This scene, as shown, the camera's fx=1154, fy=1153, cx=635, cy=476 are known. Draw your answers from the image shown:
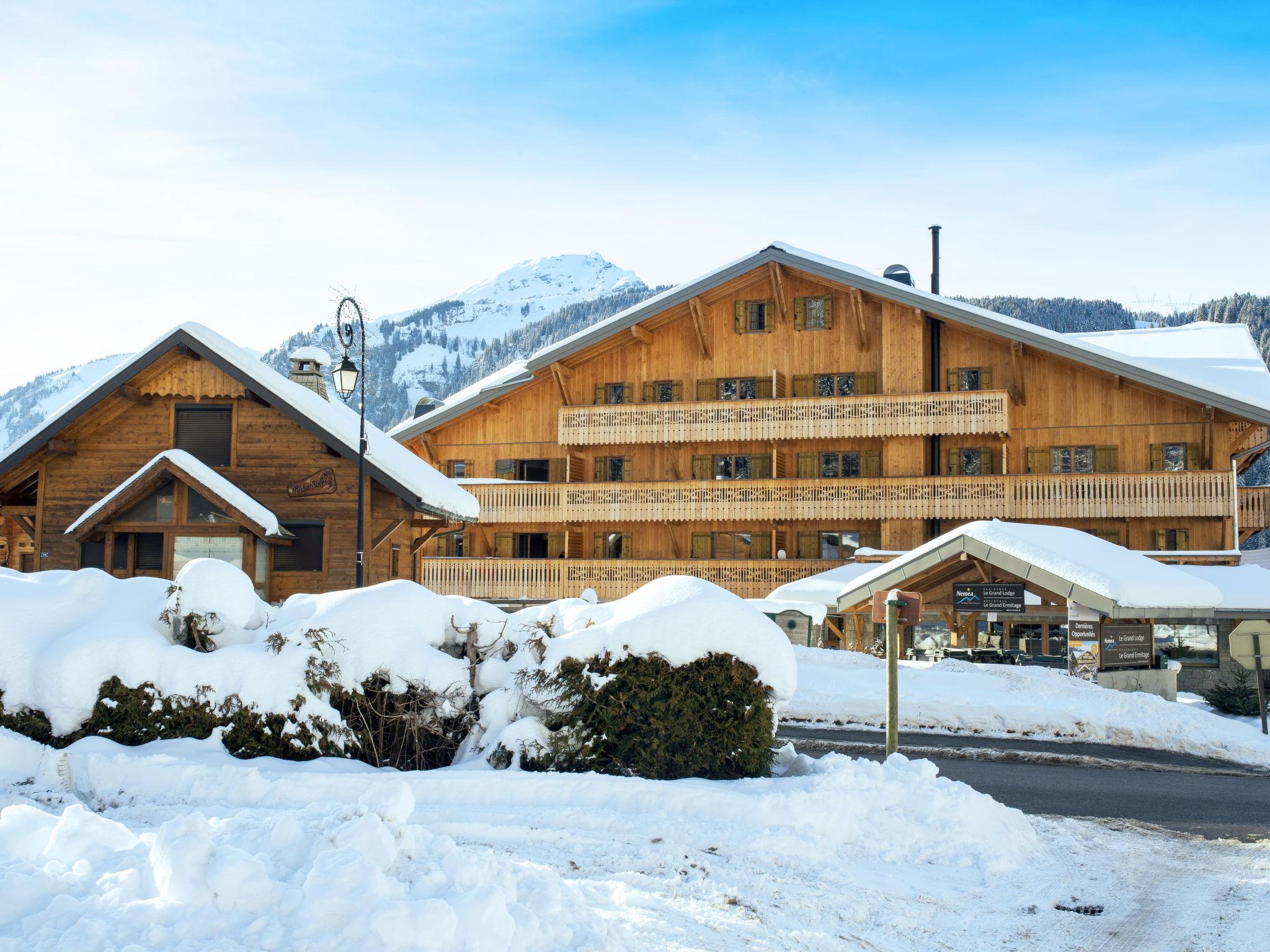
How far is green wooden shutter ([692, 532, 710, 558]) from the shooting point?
39.1 m

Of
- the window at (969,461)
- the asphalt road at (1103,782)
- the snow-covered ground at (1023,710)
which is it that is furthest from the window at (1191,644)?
the window at (969,461)

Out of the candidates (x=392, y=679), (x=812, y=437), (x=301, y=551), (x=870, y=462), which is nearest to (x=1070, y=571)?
(x=392, y=679)

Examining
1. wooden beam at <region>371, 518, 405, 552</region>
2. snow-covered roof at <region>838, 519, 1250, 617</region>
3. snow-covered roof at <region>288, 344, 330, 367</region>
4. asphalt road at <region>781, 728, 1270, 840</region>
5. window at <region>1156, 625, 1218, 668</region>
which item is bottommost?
asphalt road at <region>781, 728, 1270, 840</region>

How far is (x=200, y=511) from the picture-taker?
73.0 feet

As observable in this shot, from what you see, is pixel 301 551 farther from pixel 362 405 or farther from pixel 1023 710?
pixel 1023 710

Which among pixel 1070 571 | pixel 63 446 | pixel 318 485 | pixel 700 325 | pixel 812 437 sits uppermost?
pixel 700 325

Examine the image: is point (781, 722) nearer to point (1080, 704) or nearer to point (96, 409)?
point (1080, 704)

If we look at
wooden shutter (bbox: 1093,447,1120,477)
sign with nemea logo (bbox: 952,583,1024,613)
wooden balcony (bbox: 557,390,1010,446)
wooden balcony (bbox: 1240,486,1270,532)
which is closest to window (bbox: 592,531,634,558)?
wooden balcony (bbox: 557,390,1010,446)

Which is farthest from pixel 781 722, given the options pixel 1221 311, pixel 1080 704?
pixel 1221 311

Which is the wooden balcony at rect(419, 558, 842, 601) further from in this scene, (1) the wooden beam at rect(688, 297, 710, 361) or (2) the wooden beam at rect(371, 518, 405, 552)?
(2) the wooden beam at rect(371, 518, 405, 552)

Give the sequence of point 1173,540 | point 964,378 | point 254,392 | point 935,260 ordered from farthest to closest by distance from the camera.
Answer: point 935,260, point 964,378, point 1173,540, point 254,392

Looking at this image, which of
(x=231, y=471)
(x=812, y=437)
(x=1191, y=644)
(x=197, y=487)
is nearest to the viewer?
(x=197, y=487)

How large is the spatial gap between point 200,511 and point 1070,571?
53.8 ft

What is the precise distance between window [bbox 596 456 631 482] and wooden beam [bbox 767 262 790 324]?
725 centimetres
